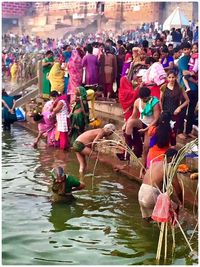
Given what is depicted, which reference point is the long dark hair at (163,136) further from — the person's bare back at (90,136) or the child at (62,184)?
the person's bare back at (90,136)

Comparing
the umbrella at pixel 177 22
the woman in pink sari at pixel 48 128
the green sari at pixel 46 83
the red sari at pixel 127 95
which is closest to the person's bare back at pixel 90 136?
the red sari at pixel 127 95

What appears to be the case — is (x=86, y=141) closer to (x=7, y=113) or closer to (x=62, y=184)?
(x=62, y=184)

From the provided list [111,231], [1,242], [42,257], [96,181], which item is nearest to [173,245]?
[111,231]

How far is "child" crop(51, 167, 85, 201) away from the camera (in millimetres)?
7133

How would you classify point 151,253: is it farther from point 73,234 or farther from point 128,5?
point 128,5

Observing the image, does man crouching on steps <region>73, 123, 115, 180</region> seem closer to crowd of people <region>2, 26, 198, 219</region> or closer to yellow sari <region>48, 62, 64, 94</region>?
crowd of people <region>2, 26, 198, 219</region>

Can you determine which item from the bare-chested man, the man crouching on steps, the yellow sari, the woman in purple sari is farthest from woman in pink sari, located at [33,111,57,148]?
the bare-chested man

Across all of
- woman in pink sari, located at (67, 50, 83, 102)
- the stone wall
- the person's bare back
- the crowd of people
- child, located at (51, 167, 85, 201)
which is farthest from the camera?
the stone wall

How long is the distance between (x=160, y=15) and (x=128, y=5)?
4.50m

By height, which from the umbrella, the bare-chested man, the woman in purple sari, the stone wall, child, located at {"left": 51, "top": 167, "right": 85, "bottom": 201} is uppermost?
the stone wall

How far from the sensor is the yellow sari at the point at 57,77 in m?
13.5

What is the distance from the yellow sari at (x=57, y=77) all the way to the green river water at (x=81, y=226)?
4605mm

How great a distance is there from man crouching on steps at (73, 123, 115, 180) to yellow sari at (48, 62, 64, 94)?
15.6ft

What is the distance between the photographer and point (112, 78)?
12.7 meters
